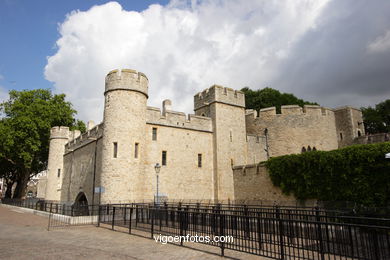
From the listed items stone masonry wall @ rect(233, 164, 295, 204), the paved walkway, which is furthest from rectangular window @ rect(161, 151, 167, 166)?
the paved walkway

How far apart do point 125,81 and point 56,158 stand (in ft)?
59.3

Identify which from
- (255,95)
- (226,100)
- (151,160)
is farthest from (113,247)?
(255,95)

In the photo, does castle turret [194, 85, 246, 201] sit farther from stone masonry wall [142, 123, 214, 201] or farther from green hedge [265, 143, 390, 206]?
green hedge [265, 143, 390, 206]

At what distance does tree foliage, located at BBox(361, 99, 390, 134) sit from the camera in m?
43.9

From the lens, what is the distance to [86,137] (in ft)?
88.8

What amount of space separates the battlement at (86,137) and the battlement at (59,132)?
0.95 meters

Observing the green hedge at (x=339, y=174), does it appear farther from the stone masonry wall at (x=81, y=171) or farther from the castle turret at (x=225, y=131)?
the stone masonry wall at (x=81, y=171)

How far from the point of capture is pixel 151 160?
2089 centimetres

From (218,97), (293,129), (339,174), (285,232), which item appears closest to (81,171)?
(218,97)

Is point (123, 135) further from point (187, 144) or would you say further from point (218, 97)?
point (218, 97)

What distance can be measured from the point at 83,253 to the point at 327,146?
26382 mm

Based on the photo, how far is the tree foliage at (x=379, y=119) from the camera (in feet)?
144

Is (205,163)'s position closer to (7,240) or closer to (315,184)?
(315,184)

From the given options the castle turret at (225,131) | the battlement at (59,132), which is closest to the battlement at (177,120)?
the castle turret at (225,131)
